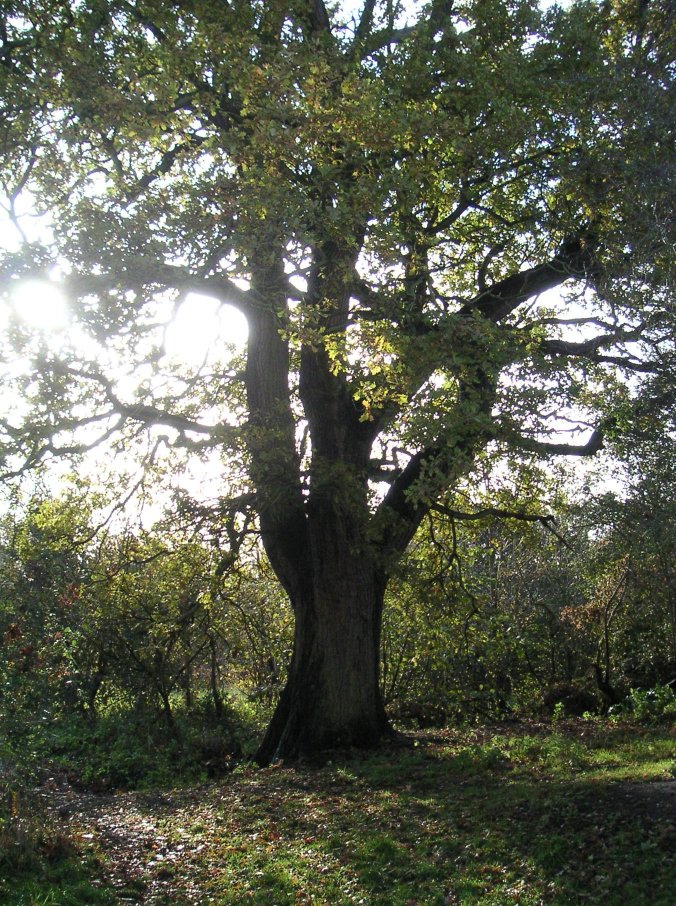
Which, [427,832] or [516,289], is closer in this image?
[427,832]

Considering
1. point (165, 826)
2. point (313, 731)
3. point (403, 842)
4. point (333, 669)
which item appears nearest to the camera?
point (403, 842)

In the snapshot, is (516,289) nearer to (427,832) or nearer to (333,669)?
(333,669)

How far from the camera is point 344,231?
8266 mm

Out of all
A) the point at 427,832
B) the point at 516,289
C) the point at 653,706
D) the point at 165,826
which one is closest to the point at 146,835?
the point at 165,826

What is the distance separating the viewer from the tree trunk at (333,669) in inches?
455

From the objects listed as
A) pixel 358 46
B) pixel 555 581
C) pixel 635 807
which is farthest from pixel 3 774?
pixel 555 581

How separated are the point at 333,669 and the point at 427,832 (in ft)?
13.8

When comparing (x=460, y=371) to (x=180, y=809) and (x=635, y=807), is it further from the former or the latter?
(x=180, y=809)

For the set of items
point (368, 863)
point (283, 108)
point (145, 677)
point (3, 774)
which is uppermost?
point (283, 108)

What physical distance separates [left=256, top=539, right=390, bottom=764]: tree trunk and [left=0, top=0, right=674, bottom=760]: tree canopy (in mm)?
32

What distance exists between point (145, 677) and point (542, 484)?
741 centimetres

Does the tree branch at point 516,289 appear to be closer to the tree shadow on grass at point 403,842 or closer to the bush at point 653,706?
the tree shadow on grass at point 403,842

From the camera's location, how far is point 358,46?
396 inches

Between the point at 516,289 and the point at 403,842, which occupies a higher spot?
the point at 516,289
